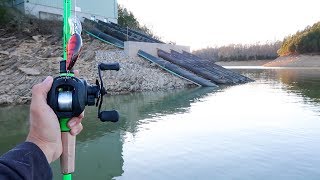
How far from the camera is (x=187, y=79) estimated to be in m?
24.6

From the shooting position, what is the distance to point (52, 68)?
19.8 metres

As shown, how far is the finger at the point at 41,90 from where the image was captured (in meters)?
1.82

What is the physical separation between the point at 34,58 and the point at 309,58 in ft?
204

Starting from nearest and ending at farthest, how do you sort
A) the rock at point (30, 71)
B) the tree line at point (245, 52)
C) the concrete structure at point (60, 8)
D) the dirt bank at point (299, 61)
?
1. the rock at point (30, 71)
2. the concrete structure at point (60, 8)
3. the dirt bank at point (299, 61)
4. the tree line at point (245, 52)

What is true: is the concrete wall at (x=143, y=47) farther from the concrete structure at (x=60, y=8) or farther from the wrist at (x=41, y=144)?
the wrist at (x=41, y=144)

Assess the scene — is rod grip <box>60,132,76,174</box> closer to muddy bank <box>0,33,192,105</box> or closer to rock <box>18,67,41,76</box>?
muddy bank <box>0,33,192,105</box>

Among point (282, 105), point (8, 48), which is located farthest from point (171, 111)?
point (8, 48)

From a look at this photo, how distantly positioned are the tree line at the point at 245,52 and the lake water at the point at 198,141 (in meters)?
75.7

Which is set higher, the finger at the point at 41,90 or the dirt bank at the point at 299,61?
the dirt bank at the point at 299,61

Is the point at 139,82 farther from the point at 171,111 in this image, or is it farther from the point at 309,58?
the point at 309,58

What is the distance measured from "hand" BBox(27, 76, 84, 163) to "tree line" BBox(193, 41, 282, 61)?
8721 centimetres

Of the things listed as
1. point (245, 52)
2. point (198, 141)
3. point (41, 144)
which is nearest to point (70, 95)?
point (41, 144)

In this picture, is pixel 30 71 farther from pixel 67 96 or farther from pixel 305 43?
pixel 305 43

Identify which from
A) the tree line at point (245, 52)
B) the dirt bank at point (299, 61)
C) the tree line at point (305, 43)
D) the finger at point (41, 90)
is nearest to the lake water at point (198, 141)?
the finger at point (41, 90)
